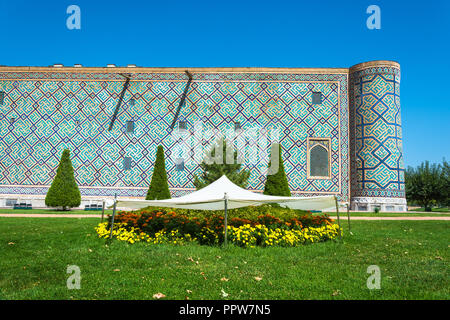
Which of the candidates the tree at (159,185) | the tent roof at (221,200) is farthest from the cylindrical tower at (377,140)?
the tent roof at (221,200)

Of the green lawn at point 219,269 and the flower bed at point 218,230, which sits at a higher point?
the flower bed at point 218,230

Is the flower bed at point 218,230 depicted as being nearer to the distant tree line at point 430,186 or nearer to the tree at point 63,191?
the tree at point 63,191

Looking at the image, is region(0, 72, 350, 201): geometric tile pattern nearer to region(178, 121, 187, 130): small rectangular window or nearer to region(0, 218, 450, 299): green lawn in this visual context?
region(178, 121, 187, 130): small rectangular window

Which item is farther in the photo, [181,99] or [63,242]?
[181,99]

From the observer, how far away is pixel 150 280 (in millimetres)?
5785

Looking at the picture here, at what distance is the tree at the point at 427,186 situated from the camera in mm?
33219

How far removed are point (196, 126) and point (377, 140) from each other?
12.2m

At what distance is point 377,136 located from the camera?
2497cm

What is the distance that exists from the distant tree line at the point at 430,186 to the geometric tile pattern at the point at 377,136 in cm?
1002

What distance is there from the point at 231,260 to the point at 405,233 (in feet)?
23.7

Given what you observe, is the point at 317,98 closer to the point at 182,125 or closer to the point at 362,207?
the point at 362,207

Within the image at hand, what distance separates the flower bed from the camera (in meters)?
9.09
